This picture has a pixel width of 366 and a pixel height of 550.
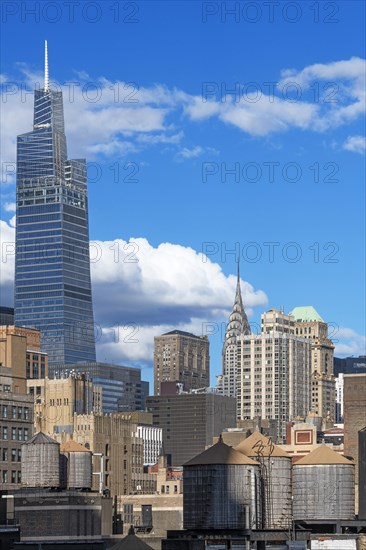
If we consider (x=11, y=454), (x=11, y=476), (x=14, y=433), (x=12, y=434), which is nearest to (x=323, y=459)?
(x=11, y=476)

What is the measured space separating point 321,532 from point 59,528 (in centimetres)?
3677

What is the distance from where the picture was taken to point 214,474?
142 meters

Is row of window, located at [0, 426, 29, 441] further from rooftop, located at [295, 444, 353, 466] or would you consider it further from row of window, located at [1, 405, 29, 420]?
rooftop, located at [295, 444, 353, 466]

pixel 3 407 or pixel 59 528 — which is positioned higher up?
pixel 3 407

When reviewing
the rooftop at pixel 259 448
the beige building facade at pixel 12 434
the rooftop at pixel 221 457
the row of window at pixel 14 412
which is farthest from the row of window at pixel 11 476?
the rooftop at pixel 221 457

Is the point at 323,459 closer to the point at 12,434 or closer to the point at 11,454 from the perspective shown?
the point at 11,454

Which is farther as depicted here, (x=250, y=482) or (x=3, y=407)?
(x=3, y=407)

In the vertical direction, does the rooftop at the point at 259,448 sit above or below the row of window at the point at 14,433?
below

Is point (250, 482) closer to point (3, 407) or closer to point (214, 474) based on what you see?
point (214, 474)

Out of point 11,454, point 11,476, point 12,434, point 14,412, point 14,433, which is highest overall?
point 14,412

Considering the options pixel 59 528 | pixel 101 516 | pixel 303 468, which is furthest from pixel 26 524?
pixel 303 468

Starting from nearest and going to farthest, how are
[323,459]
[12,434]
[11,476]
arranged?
[323,459] < [11,476] < [12,434]

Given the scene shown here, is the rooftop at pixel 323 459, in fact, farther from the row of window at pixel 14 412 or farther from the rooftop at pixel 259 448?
the row of window at pixel 14 412

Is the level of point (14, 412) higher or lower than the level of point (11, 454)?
higher
